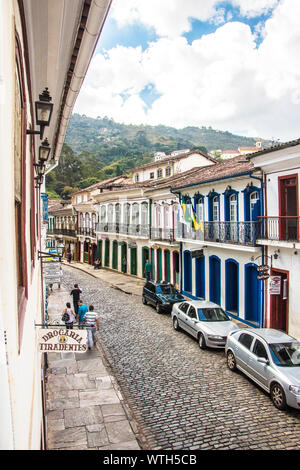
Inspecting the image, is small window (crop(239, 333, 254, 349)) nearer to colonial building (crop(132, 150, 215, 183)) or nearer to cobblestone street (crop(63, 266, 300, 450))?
cobblestone street (crop(63, 266, 300, 450))

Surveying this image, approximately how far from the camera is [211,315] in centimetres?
1360

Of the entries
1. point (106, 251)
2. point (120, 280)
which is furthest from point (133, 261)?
point (106, 251)

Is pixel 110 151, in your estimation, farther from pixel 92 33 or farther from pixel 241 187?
pixel 92 33

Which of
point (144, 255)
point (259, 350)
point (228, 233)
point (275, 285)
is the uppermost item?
point (228, 233)

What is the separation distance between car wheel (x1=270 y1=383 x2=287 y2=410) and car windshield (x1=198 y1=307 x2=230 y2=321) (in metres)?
4.78

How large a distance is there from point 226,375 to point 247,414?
226 centimetres

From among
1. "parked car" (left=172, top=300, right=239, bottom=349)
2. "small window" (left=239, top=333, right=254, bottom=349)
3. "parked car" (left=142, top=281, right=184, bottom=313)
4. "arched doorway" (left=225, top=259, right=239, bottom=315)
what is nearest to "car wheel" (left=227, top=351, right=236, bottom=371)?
"small window" (left=239, top=333, right=254, bottom=349)

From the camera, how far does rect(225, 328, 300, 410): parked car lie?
832 centimetres

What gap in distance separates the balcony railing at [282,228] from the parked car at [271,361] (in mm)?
4168

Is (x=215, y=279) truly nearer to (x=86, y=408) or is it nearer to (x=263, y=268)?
(x=263, y=268)

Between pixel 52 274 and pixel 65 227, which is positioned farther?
pixel 65 227

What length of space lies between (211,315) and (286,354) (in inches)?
182

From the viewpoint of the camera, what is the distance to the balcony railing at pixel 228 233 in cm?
1464
